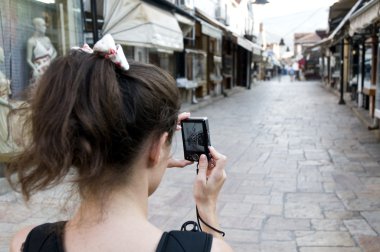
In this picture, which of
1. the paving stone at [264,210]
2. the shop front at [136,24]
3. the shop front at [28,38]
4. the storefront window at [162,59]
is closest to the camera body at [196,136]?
the paving stone at [264,210]

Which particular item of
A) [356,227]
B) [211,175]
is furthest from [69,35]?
[211,175]

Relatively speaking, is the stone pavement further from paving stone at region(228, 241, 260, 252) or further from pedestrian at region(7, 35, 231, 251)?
pedestrian at region(7, 35, 231, 251)

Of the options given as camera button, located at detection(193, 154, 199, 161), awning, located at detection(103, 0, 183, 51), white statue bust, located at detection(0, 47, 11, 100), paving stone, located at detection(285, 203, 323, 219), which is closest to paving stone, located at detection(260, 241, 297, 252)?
paving stone, located at detection(285, 203, 323, 219)

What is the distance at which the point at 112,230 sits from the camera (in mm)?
1145

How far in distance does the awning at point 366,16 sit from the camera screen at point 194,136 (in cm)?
655

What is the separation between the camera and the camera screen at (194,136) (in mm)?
1479

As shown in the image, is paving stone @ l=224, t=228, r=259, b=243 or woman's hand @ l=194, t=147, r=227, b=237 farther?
paving stone @ l=224, t=228, r=259, b=243

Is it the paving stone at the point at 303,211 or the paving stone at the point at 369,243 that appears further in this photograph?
the paving stone at the point at 303,211

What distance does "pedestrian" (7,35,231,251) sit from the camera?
1.08 metres

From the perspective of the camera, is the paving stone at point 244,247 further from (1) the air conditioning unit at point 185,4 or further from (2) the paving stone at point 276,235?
(1) the air conditioning unit at point 185,4

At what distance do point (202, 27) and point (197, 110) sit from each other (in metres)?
2.63

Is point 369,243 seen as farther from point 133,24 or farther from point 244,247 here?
point 133,24

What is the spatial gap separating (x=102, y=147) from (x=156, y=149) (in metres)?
0.15

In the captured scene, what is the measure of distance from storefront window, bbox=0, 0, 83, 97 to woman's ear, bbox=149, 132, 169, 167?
449 cm
